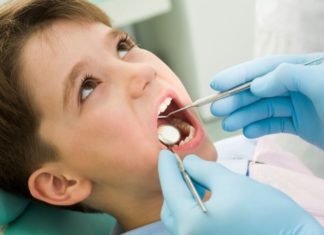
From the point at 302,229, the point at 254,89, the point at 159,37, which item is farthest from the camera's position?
the point at 159,37

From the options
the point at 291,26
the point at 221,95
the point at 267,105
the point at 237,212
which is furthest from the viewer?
the point at 291,26

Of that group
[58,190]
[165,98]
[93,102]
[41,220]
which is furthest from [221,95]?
[41,220]

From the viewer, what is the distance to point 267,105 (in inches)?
44.4

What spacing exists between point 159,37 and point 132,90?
2298 mm

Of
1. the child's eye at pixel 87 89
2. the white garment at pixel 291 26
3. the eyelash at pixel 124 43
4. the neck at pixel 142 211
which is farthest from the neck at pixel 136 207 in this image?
the white garment at pixel 291 26

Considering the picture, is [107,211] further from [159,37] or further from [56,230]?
[159,37]

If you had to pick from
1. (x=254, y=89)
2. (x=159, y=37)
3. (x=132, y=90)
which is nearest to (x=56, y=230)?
(x=132, y=90)

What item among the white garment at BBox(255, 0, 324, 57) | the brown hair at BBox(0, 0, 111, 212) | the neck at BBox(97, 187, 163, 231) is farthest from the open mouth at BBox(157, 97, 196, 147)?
the white garment at BBox(255, 0, 324, 57)

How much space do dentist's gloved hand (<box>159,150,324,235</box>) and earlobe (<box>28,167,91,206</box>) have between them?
0.99 ft

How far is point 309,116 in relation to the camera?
3.58ft

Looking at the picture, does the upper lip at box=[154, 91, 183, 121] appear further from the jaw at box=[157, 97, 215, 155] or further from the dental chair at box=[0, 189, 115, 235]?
the dental chair at box=[0, 189, 115, 235]

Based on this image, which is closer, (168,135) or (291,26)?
(168,135)

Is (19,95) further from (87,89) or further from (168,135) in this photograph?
(168,135)

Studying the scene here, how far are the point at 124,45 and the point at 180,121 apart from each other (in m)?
0.25
